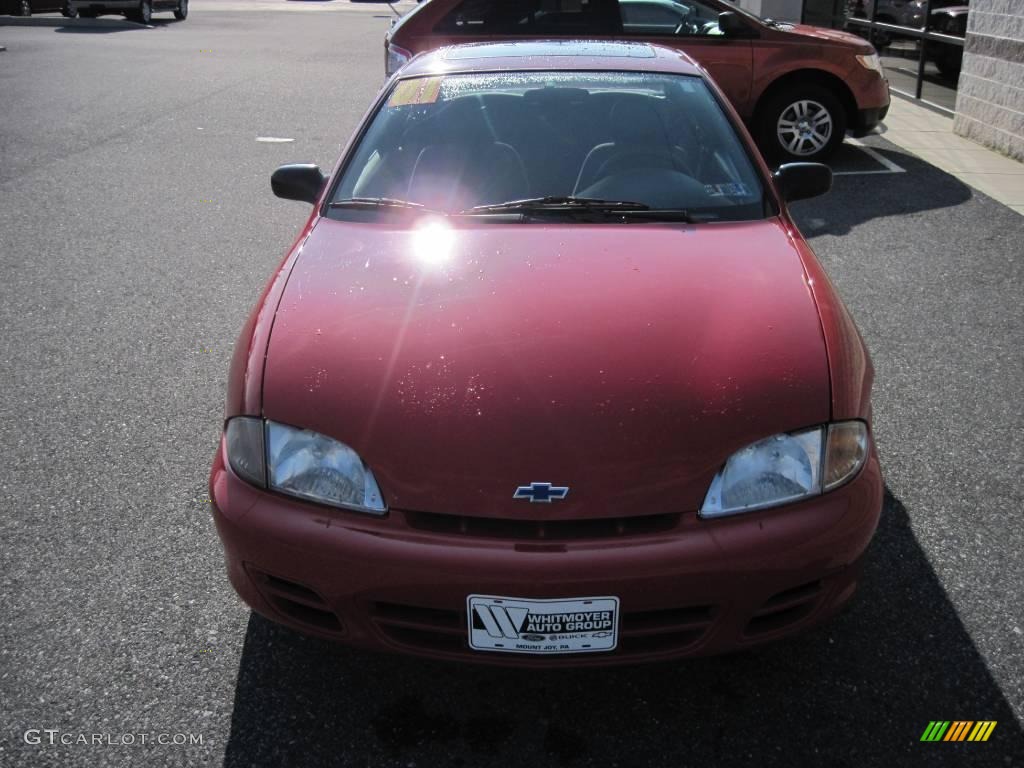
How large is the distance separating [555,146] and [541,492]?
1.76 meters

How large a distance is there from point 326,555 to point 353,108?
10.7 meters

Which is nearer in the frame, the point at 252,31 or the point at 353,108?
the point at 353,108

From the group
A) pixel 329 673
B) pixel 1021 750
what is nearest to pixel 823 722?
pixel 1021 750

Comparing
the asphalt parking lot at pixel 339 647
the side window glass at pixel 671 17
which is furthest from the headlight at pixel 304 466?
the side window glass at pixel 671 17

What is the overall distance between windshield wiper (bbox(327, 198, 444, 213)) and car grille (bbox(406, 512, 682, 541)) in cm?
140

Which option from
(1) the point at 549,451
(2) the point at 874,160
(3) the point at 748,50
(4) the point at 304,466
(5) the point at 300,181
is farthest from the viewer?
(2) the point at 874,160

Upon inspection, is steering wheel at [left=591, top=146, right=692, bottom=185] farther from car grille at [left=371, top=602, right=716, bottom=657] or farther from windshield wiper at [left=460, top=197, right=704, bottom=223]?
car grille at [left=371, top=602, right=716, bottom=657]

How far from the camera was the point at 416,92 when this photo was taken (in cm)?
393

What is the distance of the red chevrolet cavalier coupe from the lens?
2.26 meters

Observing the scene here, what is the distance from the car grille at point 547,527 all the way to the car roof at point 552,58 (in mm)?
2247

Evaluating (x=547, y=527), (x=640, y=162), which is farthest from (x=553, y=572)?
(x=640, y=162)

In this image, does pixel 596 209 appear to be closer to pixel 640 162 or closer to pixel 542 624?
pixel 640 162

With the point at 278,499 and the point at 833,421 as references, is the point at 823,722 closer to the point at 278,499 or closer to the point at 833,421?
the point at 833,421

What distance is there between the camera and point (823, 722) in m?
2.53
